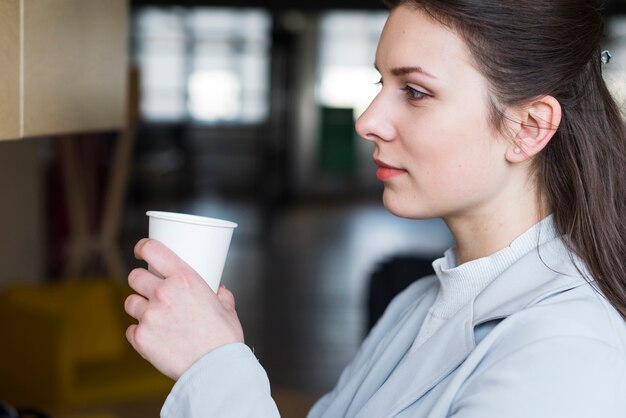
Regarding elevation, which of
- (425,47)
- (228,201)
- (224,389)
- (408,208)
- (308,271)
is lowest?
(308,271)

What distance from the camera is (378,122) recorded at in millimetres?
1235

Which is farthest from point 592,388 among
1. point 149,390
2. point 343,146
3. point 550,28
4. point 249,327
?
point 343,146

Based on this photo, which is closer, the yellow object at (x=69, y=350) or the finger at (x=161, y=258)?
the finger at (x=161, y=258)

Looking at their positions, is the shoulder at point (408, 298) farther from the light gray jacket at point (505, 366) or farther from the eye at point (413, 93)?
the eye at point (413, 93)

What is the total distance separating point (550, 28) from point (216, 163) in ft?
44.7

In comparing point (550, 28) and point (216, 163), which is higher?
point (550, 28)

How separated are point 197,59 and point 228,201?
2.70 m

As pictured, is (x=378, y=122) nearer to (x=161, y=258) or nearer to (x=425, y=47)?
(x=425, y=47)

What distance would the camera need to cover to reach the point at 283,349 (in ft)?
19.1

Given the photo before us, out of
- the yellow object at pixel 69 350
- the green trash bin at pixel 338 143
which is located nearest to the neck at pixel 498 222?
the yellow object at pixel 69 350

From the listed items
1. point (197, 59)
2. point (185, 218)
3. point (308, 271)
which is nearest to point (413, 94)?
point (185, 218)

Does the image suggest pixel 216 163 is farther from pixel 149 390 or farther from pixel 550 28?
pixel 550 28

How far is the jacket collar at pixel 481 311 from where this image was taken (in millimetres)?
1173

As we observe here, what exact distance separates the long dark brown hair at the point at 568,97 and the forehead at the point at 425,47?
0.01 meters
